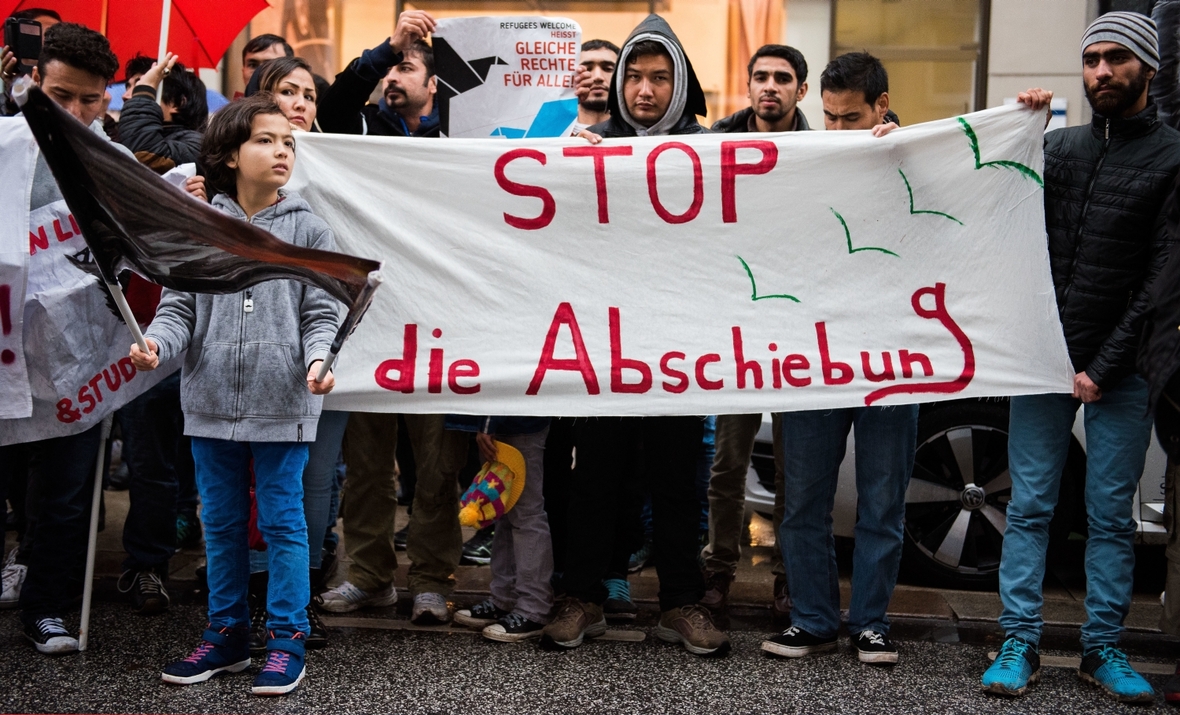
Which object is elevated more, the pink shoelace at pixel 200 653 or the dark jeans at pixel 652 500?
the dark jeans at pixel 652 500

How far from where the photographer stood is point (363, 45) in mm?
10023

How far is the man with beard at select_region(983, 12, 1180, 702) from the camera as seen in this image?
13.2 feet

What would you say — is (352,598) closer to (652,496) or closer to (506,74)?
(652,496)

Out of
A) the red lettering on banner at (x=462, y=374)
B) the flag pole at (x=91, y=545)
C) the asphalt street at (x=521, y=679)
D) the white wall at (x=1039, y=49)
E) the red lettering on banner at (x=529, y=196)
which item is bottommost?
the asphalt street at (x=521, y=679)

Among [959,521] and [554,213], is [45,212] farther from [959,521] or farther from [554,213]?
[959,521]

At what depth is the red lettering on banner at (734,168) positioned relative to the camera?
4.48 m

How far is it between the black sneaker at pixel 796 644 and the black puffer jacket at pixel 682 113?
186cm

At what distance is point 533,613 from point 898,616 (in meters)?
1.49

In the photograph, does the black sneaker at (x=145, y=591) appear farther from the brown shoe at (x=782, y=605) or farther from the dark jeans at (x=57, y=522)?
the brown shoe at (x=782, y=605)

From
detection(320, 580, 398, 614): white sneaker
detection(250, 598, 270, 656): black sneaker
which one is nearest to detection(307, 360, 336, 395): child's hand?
detection(250, 598, 270, 656): black sneaker

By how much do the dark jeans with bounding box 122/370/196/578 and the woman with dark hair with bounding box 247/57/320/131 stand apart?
1.17 metres

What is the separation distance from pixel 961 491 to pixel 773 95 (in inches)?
72.9

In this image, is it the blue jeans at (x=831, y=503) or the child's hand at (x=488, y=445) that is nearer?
the blue jeans at (x=831, y=503)

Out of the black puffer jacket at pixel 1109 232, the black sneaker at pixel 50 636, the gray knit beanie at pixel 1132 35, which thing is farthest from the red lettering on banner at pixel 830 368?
the black sneaker at pixel 50 636
